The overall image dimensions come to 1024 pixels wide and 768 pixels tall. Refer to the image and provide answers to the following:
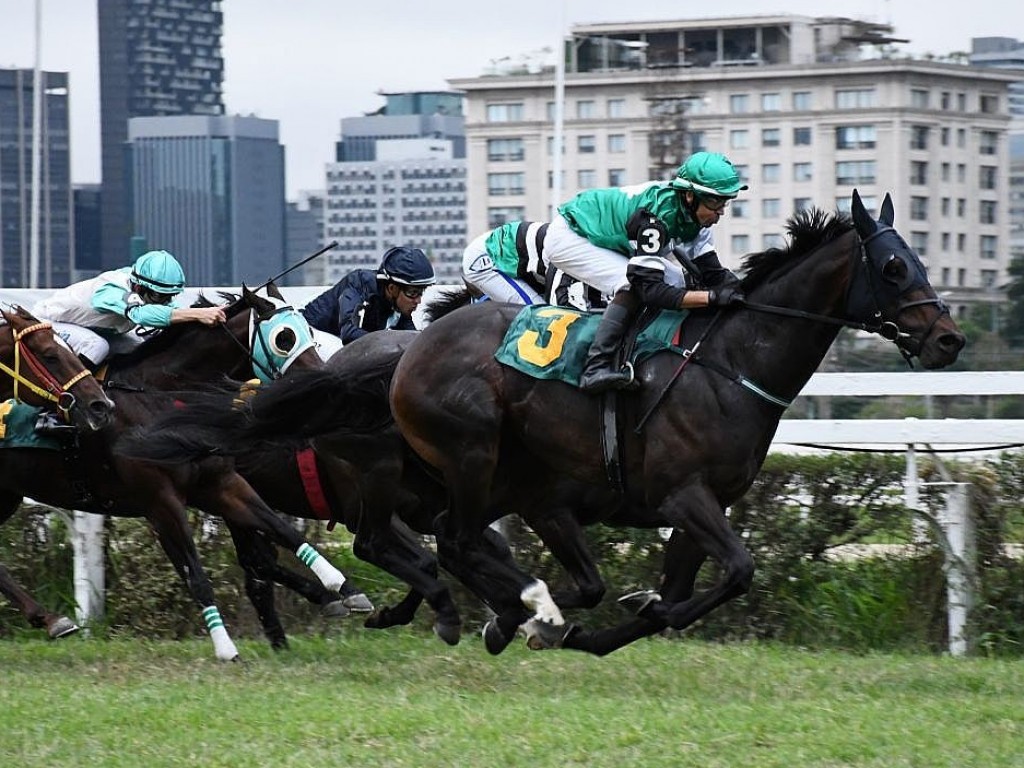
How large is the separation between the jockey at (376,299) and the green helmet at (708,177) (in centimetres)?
173

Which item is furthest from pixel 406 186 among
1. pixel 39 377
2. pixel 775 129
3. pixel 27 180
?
pixel 39 377

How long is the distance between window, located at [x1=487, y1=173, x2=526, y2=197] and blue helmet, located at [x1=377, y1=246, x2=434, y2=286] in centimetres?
7925

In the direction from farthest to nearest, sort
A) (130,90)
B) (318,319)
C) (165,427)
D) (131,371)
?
(130,90) < (318,319) < (131,371) < (165,427)

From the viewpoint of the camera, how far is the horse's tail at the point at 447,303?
7895mm

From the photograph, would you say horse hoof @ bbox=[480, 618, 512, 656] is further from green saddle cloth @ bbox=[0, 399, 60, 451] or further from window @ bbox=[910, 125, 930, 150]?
window @ bbox=[910, 125, 930, 150]

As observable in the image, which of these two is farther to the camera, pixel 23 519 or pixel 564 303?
pixel 23 519

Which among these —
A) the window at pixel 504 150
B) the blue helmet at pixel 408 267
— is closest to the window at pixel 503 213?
the window at pixel 504 150

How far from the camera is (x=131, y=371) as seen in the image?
7.66m

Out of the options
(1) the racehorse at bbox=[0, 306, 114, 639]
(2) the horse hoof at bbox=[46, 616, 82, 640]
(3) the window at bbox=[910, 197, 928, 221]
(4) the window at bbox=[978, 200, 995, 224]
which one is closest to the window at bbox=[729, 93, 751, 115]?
(3) the window at bbox=[910, 197, 928, 221]

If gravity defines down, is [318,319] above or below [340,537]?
above

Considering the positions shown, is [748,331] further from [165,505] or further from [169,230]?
[169,230]

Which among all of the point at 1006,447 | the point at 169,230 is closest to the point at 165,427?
the point at 1006,447

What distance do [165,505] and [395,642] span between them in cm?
116

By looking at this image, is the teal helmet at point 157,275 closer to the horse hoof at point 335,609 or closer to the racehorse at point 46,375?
the racehorse at point 46,375
